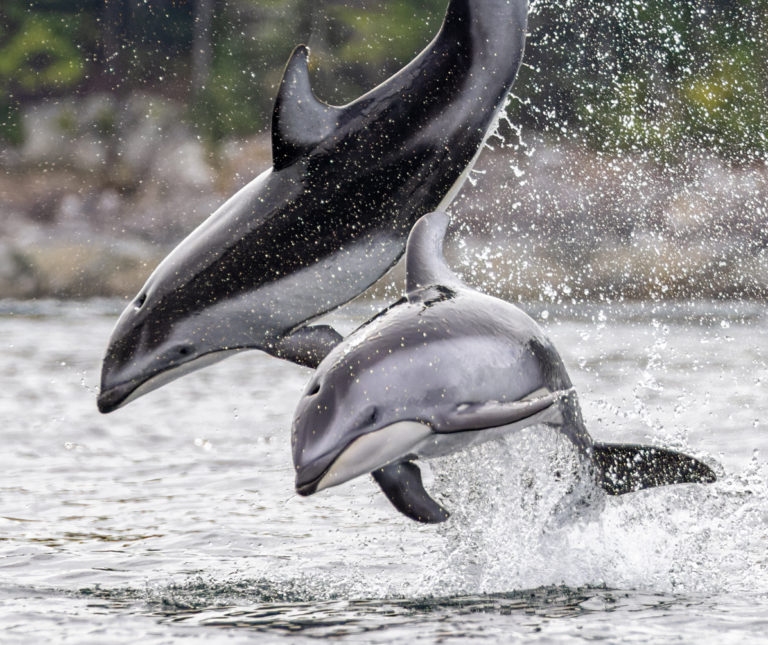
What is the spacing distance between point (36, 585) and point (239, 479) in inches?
A: 152

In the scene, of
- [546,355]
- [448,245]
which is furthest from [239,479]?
[448,245]

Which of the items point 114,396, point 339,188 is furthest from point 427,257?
point 114,396

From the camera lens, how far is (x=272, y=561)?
800cm

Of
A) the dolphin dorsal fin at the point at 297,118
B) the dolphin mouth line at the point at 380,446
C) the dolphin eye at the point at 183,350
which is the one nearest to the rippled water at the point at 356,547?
the dolphin mouth line at the point at 380,446

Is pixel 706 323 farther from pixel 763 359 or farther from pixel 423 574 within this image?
pixel 423 574

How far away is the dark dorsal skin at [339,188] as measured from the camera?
7.51 m

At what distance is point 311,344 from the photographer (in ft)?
24.7

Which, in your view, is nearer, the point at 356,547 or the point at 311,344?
the point at 311,344

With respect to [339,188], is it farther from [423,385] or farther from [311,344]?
[423,385]

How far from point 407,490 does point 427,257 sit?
123 centimetres

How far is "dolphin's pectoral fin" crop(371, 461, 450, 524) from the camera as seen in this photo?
22.0 ft

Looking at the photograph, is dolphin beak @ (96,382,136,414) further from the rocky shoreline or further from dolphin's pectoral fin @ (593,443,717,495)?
the rocky shoreline

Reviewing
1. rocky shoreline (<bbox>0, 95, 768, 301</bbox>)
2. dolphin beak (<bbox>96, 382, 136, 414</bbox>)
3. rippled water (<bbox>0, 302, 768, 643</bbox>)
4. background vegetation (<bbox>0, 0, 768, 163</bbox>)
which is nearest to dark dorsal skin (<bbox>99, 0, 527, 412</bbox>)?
dolphin beak (<bbox>96, 382, 136, 414</bbox>)

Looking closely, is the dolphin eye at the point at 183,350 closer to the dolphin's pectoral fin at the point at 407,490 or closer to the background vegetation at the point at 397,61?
the dolphin's pectoral fin at the point at 407,490
